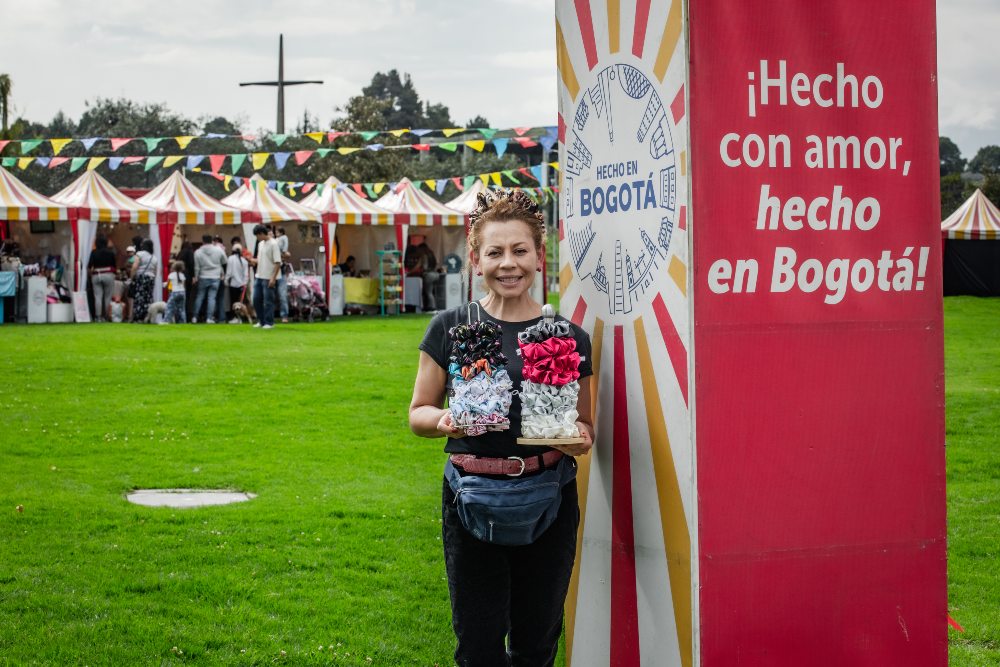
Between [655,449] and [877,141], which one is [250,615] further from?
[877,141]

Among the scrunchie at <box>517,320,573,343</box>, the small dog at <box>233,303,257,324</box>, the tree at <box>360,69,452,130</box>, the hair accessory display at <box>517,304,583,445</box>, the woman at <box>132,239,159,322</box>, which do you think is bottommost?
the hair accessory display at <box>517,304,583,445</box>

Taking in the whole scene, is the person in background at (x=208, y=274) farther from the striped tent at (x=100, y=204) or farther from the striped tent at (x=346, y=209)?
the striped tent at (x=346, y=209)

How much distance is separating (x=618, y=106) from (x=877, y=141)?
30.8 inches

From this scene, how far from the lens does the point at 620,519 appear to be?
3572 mm

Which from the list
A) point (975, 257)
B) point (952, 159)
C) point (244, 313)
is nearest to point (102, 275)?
point (244, 313)

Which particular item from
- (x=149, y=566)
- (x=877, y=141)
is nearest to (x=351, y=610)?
(x=149, y=566)

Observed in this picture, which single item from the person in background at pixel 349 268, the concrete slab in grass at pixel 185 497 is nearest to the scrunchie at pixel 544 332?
the concrete slab in grass at pixel 185 497

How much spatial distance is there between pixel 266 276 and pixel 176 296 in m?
2.59

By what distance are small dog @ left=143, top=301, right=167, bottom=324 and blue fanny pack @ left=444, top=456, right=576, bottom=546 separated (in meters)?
20.4

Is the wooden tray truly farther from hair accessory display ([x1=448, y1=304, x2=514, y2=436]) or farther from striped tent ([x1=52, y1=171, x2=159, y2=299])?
striped tent ([x1=52, y1=171, x2=159, y2=299])

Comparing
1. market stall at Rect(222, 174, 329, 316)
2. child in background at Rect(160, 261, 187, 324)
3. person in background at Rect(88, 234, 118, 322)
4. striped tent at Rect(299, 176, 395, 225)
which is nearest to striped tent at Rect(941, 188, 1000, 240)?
striped tent at Rect(299, 176, 395, 225)

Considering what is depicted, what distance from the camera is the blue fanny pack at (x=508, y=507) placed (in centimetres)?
308

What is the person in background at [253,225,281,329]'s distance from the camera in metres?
20.9

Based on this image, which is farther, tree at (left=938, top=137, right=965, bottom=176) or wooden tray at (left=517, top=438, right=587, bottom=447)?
tree at (left=938, top=137, right=965, bottom=176)
